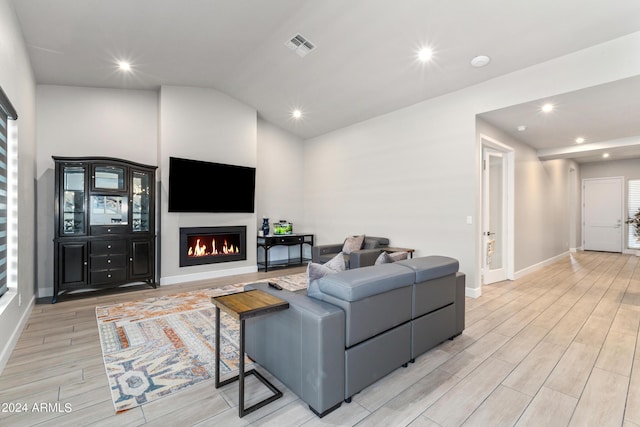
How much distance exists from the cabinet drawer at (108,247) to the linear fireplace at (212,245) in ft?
3.04

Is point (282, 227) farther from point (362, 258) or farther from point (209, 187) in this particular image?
point (362, 258)

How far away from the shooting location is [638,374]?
93.0 inches

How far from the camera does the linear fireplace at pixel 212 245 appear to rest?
17.5ft

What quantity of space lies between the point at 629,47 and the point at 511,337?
3204 millimetres

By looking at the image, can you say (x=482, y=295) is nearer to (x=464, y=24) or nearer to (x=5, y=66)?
(x=464, y=24)

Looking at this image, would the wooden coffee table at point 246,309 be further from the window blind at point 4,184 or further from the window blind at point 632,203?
the window blind at point 632,203

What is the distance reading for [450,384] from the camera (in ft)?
7.21

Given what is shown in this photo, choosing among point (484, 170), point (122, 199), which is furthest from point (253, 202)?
point (484, 170)

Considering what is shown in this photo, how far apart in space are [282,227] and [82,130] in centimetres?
394

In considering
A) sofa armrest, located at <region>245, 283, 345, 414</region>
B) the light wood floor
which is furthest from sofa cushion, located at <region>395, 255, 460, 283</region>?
sofa armrest, located at <region>245, 283, 345, 414</region>

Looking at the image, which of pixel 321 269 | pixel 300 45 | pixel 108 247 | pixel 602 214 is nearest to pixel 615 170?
pixel 602 214

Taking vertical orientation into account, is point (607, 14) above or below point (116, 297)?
above

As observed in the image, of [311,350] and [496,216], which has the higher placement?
[496,216]

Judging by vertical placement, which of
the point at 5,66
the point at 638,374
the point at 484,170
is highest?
the point at 5,66
